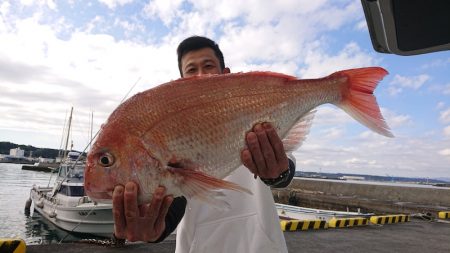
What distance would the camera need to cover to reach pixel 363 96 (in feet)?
7.84

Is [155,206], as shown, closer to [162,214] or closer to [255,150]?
[162,214]

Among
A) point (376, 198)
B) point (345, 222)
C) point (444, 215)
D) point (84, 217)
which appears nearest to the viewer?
point (345, 222)

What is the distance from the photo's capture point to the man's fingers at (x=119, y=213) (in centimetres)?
203

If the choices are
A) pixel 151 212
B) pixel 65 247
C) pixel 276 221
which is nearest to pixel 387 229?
pixel 65 247

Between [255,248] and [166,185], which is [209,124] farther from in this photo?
[255,248]

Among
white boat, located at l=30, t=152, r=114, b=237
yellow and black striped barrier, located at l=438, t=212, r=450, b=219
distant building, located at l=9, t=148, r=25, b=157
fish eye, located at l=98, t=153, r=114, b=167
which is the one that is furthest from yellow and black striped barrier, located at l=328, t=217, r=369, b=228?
distant building, located at l=9, t=148, r=25, b=157

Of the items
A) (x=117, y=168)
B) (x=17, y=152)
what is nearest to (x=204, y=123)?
(x=117, y=168)

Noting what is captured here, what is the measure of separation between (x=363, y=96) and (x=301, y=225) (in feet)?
32.4

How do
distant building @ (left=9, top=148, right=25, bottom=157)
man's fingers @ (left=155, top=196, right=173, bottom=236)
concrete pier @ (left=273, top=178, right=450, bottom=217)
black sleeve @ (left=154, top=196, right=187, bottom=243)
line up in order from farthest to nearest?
distant building @ (left=9, top=148, right=25, bottom=157), concrete pier @ (left=273, top=178, right=450, bottom=217), black sleeve @ (left=154, top=196, right=187, bottom=243), man's fingers @ (left=155, top=196, right=173, bottom=236)

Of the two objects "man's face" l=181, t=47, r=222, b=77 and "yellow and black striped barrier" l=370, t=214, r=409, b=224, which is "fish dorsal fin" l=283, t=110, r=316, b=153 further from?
"yellow and black striped barrier" l=370, t=214, r=409, b=224

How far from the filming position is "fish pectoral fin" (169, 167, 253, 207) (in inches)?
80.0

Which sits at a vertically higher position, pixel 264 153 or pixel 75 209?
pixel 264 153

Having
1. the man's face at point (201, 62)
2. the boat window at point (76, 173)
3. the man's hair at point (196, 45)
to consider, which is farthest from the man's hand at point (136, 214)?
the boat window at point (76, 173)

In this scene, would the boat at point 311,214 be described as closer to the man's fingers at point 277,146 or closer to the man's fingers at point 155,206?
the man's fingers at point 277,146
